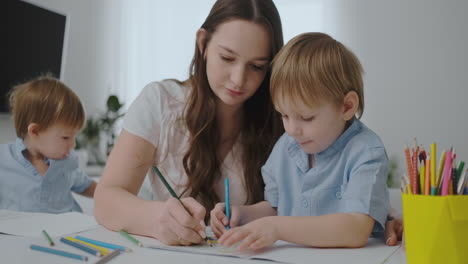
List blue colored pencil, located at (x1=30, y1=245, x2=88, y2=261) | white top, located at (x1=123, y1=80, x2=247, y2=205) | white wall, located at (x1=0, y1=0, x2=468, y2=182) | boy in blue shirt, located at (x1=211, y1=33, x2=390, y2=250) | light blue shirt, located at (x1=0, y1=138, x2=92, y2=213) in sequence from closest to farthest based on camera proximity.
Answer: blue colored pencil, located at (x1=30, y1=245, x2=88, y2=261)
boy in blue shirt, located at (x1=211, y1=33, x2=390, y2=250)
white top, located at (x1=123, y1=80, x2=247, y2=205)
light blue shirt, located at (x1=0, y1=138, x2=92, y2=213)
white wall, located at (x1=0, y1=0, x2=468, y2=182)

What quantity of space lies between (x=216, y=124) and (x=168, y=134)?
16 cm

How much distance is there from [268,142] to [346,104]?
41cm

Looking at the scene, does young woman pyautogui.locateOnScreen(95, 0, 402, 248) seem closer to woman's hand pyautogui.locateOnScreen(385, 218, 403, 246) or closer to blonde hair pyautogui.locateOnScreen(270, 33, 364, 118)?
blonde hair pyautogui.locateOnScreen(270, 33, 364, 118)

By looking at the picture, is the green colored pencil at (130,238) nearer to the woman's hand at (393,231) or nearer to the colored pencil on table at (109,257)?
the colored pencil on table at (109,257)

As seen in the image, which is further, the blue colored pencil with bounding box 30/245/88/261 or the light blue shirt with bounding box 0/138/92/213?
the light blue shirt with bounding box 0/138/92/213

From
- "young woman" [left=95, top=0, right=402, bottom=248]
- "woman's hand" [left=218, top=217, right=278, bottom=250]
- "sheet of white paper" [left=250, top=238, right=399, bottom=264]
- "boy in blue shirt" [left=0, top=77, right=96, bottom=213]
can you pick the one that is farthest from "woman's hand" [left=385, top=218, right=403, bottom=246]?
"boy in blue shirt" [left=0, top=77, right=96, bottom=213]

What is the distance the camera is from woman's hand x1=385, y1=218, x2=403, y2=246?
88cm

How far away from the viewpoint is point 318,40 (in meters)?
1.02

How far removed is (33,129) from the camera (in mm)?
1755

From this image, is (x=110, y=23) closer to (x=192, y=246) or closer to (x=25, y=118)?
(x=25, y=118)

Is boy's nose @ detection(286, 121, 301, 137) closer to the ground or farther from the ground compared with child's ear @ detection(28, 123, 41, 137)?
farther from the ground

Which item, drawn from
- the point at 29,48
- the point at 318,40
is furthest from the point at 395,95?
the point at 318,40

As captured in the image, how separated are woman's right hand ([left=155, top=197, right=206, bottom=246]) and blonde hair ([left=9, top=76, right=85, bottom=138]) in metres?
1.07

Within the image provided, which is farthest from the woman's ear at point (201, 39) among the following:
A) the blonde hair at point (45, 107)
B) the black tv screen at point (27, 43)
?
the black tv screen at point (27, 43)
